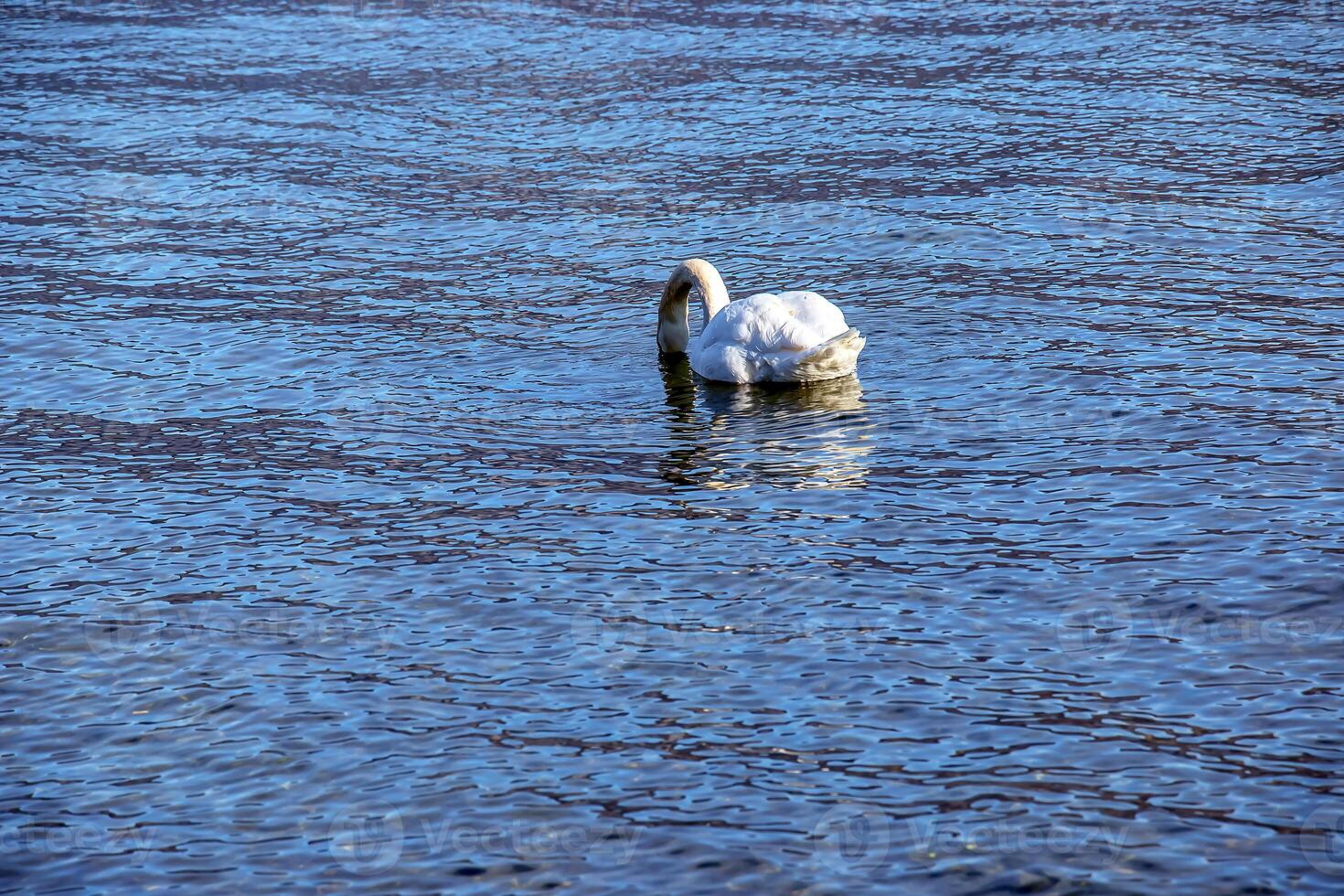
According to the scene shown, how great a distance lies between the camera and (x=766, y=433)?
43.1ft

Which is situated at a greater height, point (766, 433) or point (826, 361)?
point (826, 361)

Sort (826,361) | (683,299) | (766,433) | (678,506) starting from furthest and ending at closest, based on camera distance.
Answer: (683,299)
(826,361)
(766,433)
(678,506)

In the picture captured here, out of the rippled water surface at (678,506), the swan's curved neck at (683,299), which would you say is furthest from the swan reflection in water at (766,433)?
A: the swan's curved neck at (683,299)

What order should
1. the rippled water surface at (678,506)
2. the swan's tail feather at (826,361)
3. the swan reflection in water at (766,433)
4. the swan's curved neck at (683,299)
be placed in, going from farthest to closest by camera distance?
1. the swan's curved neck at (683,299)
2. the swan's tail feather at (826,361)
3. the swan reflection in water at (766,433)
4. the rippled water surface at (678,506)

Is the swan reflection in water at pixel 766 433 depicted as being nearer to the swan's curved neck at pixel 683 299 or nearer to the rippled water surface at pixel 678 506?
the rippled water surface at pixel 678 506

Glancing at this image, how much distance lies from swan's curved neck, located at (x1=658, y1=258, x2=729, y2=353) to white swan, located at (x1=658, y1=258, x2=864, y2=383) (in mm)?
475

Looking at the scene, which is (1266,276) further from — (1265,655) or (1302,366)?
(1265,655)

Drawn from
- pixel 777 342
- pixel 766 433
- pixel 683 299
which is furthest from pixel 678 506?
pixel 683 299

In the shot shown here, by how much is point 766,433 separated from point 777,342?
3.80 ft

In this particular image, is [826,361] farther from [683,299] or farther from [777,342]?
[683,299]

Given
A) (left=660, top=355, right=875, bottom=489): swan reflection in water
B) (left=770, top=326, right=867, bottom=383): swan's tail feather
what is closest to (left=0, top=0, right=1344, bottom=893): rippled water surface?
(left=660, top=355, right=875, bottom=489): swan reflection in water

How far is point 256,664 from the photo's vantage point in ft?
31.4

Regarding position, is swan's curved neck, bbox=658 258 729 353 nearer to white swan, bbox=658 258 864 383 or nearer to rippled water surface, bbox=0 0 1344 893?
rippled water surface, bbox=0 0 1344 893

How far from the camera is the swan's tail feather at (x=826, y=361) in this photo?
45.2ft
